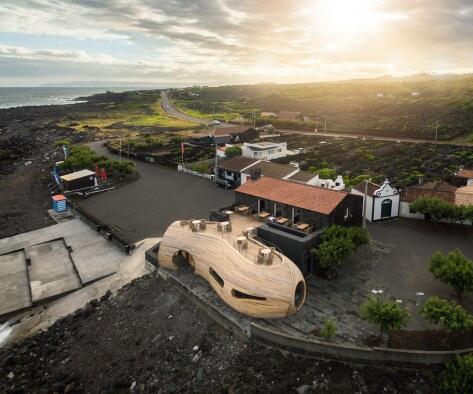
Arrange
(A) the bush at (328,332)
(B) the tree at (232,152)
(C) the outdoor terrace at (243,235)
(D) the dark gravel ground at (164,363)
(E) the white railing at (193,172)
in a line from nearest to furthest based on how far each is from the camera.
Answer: (D) the dark gravel ground at (164,363) → (A) the bush at (328,332) → (C) the outdoor terrace at (243,235) → (E) the white railing at (193,172) → (B) the tree at (232,152)

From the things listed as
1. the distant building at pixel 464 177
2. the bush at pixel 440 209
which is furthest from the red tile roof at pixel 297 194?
the distant building at pixel 464 177

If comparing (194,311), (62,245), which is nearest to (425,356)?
(194,311)

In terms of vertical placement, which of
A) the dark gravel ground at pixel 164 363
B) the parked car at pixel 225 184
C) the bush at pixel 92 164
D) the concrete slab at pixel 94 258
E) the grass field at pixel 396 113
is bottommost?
the dark gravel ground at pixel 164 363

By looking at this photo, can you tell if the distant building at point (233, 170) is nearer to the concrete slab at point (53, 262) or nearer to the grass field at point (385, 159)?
the grass field at point (385, 159)

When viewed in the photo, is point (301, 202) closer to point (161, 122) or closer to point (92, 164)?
point (92, 164)

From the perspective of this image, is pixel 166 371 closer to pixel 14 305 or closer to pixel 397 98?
pixel 14 305

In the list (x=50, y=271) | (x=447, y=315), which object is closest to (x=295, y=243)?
(x=447, y=315)

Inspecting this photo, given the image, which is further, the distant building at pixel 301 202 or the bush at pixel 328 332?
the distant building at pixel 301 202

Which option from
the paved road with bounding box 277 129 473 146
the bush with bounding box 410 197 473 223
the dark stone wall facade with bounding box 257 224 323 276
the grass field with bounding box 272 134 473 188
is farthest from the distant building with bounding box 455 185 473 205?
the paved road with bounding box 277 129 473 146
